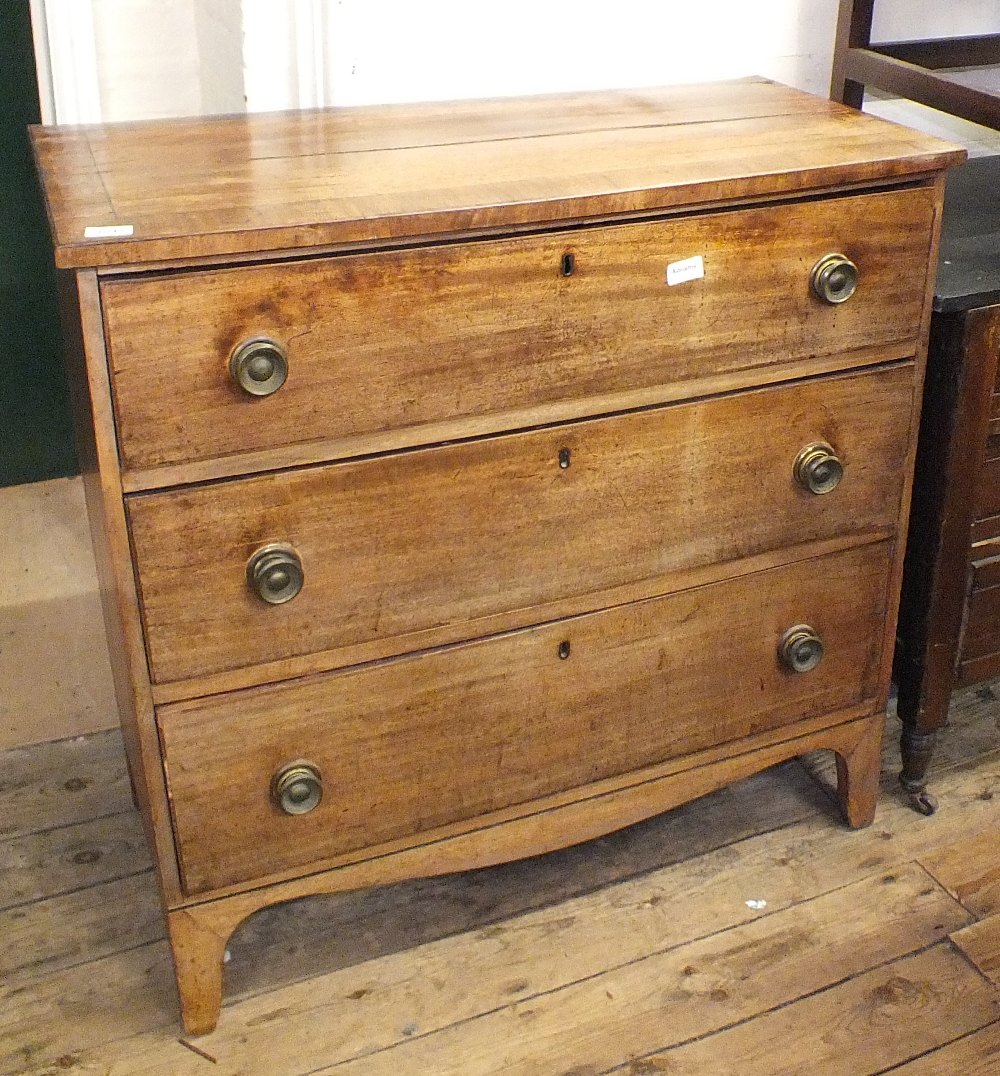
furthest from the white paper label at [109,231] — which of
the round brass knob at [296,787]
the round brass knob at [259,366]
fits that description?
the round brass knob at [296,787]

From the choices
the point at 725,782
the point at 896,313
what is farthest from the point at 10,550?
the point at 896,313

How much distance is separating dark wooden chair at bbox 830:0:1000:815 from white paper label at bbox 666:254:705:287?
0.38 metres

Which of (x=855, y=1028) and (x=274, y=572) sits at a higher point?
(x=274, y=572)

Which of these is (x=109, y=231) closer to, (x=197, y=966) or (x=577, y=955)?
(x=197, y=966)

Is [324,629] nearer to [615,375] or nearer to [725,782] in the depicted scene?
[615,375]

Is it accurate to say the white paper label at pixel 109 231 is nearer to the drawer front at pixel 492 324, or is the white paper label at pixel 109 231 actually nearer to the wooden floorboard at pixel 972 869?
the drawer front at pixel 492 324

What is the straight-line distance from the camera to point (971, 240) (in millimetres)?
2016

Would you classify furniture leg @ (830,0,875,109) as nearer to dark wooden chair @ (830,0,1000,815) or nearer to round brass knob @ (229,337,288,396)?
dark wooden chair @ (830,0,1000,815)

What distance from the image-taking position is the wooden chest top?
1.42 m

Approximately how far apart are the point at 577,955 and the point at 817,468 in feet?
2.43

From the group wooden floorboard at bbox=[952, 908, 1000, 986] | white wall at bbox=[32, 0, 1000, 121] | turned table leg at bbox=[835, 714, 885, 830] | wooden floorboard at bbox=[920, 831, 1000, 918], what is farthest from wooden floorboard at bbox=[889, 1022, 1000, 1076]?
white wall at bbox=[32, 0, 1000, 121]

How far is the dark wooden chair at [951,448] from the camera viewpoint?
1881 millimetres

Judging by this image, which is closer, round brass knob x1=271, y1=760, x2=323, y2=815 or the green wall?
round brass knob x1=271, y1=760, x2=323, y2=815

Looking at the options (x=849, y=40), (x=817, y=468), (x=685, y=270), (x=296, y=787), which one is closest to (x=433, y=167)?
(x=685, y=270)
